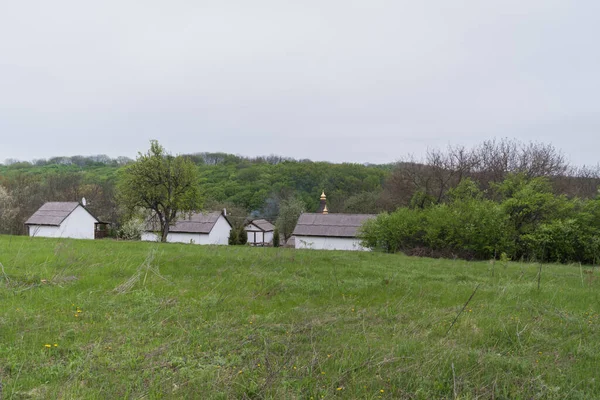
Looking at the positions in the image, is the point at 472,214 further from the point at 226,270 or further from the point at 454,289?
the point at 226,270

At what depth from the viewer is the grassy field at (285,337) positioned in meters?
3.55

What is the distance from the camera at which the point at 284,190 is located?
62.7 metres

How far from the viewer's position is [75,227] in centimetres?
3531

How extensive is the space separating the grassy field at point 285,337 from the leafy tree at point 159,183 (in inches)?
724

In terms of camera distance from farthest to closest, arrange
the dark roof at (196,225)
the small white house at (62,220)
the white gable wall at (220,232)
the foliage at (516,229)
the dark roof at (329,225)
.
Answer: the white gable wall at (220,232) → the dark roof at (196,225) → the small white house at (62,220) → the dark roof at (329,225) → the foliage at (516,229)

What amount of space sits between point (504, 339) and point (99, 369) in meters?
4.78

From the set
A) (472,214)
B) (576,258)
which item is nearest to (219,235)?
(472,214)

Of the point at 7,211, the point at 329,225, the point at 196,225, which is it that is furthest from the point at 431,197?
the point at 7,211

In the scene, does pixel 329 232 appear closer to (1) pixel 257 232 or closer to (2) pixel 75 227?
(1) pixel 257 232

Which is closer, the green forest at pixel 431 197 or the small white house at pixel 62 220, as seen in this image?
the green forest at pixel 431 197

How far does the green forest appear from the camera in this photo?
17.5 m

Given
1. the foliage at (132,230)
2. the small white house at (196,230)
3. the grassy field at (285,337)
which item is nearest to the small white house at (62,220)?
the foliage at (132,230)

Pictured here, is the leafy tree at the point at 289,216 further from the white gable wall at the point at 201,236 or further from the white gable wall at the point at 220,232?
the white gable wall at the point at 201,236

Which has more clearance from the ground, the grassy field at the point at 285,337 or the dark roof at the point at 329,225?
the dark roof at the point at 329,225
